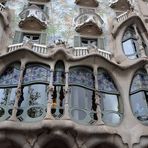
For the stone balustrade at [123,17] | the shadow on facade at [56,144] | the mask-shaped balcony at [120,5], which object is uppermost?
the mask-shaped balcony at [120,5]

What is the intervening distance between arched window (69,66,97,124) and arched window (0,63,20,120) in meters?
2.20

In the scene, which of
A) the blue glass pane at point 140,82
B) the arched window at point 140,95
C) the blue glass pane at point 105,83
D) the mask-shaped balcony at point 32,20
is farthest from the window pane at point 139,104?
the mask-shaped balcony at point 32,20

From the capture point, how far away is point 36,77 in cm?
1172

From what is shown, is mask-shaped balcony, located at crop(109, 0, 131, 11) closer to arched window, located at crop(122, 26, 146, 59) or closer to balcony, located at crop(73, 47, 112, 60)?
arched window, located at crop(122, 26, 146, 59)

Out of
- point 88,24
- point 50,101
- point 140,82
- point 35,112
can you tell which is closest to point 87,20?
point 88,24

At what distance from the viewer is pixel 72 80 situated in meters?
11.7

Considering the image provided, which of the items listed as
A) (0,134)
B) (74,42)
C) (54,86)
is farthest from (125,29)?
(0,134)

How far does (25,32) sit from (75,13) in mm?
3260

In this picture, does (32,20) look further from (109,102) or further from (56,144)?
(56,144)

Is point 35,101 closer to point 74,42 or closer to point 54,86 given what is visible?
point 54,86

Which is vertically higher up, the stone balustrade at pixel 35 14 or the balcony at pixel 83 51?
the stone balustrade at pixel 35 14

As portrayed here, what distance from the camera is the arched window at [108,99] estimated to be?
11.3 meters

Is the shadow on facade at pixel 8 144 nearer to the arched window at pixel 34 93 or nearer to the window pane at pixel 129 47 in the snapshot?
the arched window at pixel 34 93

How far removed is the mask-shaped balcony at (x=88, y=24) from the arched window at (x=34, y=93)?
3882 millimetres
